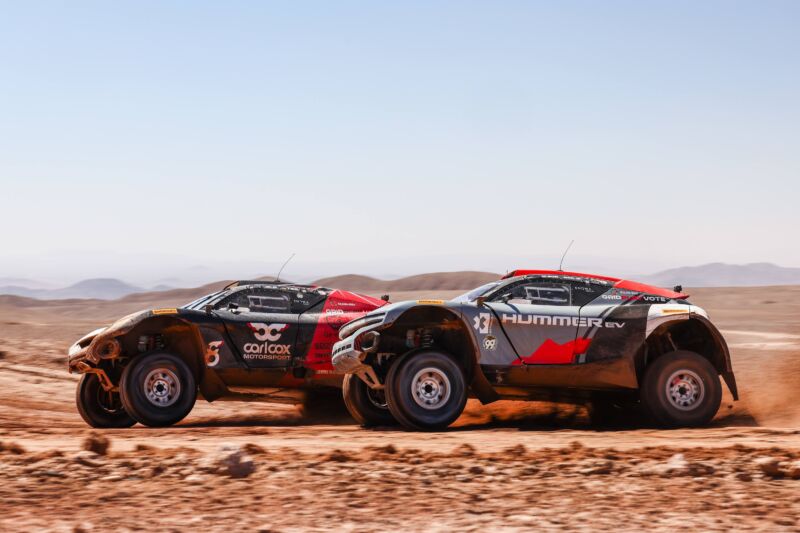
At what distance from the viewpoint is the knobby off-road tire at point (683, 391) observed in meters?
10.6

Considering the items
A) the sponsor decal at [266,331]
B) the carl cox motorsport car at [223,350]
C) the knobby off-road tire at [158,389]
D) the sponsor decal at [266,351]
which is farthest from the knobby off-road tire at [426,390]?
the knobby off-road tire at [158,389]

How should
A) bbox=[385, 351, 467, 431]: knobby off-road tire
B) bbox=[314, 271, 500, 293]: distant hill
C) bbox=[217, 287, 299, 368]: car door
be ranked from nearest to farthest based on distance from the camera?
bbox=[385, 351, 467, 431]: knobby off-road tire < bbox=[217, 287, 299, 368]: car door < bbox=[314, 271, 500, 293]: distant hill

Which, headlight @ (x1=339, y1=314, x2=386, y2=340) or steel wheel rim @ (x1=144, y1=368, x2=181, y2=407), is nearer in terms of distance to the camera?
headlight @ (x1=339, y1=314, x2=386, y2=340)

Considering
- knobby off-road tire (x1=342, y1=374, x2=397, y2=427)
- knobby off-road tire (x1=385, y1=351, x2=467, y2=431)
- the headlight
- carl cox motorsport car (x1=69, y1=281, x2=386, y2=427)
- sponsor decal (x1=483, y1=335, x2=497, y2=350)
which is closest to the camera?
knobby off-road tire (x1=385, y1=351, x2=467, y2=431)

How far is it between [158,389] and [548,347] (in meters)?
4.42

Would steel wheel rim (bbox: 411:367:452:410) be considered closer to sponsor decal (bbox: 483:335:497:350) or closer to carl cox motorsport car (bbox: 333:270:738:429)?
carl cox motorsport car (bbox: 333:270:738:429)

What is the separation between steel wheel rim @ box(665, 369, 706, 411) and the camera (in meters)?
10.6

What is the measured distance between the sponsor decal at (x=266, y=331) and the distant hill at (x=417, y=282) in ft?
143

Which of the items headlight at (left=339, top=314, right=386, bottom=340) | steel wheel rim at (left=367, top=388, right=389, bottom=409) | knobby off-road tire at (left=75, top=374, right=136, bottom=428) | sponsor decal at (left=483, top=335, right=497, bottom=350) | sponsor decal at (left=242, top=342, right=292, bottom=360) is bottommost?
knobby off-road tire at (left=75, top=374, right=136, bottom=428)

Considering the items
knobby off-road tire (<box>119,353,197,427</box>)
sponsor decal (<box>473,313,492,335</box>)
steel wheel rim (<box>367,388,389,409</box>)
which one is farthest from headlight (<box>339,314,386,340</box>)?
knobby off-road tire (<box>119,353,197,427</box>)

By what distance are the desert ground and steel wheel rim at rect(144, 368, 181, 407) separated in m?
0.74

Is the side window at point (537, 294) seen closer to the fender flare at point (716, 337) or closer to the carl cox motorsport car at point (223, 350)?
the fender flare at point (716, 337)

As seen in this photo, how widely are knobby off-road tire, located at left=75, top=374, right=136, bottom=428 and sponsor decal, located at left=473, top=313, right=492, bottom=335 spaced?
458 cm

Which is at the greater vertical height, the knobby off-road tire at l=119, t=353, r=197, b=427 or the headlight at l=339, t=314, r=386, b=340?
the headlight at l=339, t=314, r=386, b=340
